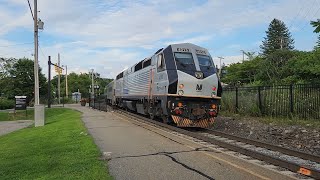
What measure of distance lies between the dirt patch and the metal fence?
149 centimetres

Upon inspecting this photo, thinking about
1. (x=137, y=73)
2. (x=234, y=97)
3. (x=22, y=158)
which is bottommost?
(x=22, y=158)

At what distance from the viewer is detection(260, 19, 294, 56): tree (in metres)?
95.6

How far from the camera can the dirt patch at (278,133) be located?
12.5 meters

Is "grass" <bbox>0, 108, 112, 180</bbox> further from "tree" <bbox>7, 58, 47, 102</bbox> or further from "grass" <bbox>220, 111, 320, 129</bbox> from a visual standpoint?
"tree" <bbox>7, 58, 47, 102</bbox>

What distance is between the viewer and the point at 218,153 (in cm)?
1047

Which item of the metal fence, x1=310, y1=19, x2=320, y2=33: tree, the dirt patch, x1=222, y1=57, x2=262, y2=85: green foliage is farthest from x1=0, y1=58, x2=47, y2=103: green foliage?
x1=310, y1=19, x2=320, y2=33: tree

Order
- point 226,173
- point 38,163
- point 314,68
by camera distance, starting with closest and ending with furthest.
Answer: point 226,173 → point 38,163 → point 314,68

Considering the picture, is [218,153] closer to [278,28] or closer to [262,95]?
[262,95]

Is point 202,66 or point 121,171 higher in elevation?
point 202,66

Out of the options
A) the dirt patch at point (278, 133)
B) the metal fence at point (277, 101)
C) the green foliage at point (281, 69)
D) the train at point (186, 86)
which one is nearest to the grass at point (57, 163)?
the train at point (186, 86)

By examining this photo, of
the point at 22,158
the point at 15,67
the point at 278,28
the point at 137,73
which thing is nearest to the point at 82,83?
the point at 15,67

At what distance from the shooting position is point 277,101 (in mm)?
19891

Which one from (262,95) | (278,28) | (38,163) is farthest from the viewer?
(278,28)

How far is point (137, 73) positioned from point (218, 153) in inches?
590
